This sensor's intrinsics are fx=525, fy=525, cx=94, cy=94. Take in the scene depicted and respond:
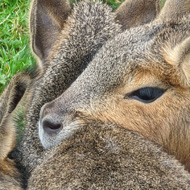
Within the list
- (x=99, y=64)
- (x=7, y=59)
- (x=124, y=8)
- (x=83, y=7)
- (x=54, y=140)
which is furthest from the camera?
(x=7, y=59)

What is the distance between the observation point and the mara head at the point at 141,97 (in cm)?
332

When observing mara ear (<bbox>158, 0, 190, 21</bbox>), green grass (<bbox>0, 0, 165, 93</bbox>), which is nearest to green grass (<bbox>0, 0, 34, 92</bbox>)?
green grass (<bbox>0, 0, 165, 93</bbox>)

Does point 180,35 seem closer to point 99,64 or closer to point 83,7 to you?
point 99,64

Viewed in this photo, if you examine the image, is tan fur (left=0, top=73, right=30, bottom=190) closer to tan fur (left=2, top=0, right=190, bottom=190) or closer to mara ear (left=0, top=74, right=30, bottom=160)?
mara ear (left=0, top=74, right=30, bottom=160)

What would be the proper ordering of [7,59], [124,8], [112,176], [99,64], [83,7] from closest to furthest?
[112,176]
[99,64]
[83,7]
[124,8]
[7,59]

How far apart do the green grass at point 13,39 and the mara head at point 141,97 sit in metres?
2.20

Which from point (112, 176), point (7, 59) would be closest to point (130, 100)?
point (112, 176)

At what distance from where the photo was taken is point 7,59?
586 cm

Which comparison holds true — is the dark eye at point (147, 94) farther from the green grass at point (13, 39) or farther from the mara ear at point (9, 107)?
the green grass at point (13, 39)

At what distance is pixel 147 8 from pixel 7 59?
1.96 meters

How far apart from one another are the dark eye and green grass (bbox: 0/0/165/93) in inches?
93.5

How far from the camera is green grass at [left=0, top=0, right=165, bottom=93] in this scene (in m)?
5.71

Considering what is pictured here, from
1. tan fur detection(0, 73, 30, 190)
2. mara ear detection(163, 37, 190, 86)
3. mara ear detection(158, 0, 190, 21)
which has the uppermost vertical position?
mara ear detection(158, 0, 190, 21)

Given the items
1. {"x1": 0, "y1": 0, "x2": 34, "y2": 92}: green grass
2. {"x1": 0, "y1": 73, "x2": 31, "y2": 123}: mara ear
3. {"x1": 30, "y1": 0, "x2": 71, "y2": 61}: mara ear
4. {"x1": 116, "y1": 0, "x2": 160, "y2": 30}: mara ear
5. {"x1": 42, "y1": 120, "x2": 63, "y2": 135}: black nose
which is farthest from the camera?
{"x1": 0, "y1": 0, "x2": 34, "y2": 92}: green grass
